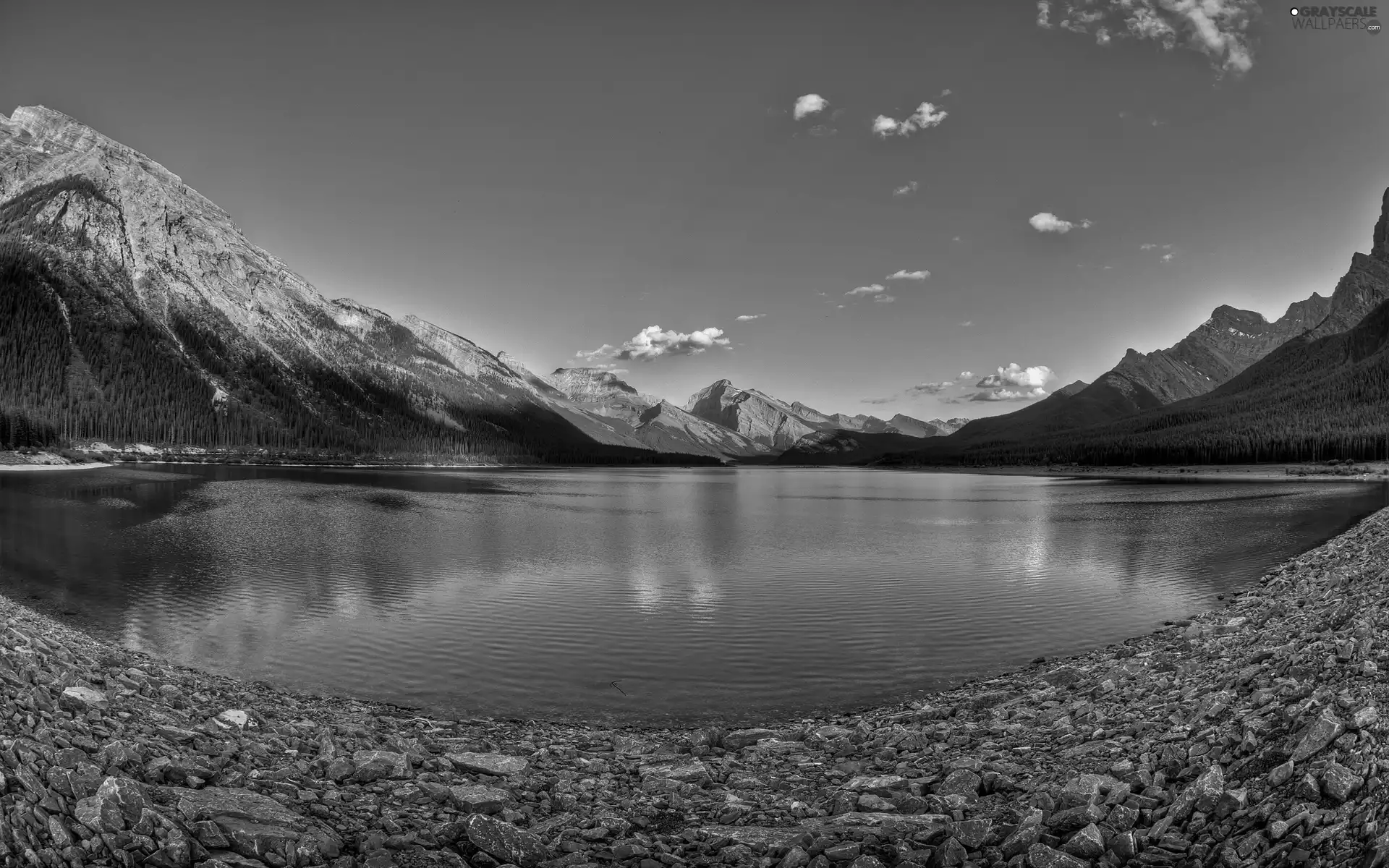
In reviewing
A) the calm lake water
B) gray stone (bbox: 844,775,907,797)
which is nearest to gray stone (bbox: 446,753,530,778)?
the calm lake water

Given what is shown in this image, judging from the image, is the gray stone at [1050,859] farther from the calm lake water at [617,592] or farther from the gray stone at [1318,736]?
the calm lake water at [617,592]

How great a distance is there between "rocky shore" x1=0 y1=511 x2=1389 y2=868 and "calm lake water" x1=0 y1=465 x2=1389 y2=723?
4.02 meters

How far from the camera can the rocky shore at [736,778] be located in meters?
7.52

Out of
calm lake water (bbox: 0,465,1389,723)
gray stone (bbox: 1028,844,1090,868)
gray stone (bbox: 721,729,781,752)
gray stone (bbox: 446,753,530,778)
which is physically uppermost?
gray stone (bbox: 1028,844,1090,868)

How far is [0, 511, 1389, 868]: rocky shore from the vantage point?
7523mm

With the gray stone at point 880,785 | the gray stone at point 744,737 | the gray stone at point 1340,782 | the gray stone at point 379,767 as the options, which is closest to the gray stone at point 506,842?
the gray stone at point 379,767

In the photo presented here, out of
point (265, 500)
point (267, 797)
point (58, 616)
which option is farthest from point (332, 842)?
point (265, 500)

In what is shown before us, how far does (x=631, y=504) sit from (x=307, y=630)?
68788mm

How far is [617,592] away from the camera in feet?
105

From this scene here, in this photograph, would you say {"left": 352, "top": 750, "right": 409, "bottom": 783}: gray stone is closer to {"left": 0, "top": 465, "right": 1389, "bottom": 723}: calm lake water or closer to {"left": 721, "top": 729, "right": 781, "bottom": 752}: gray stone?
{"left": 0, "top": 465, "right": 1389, "bottom": 723}: calm lake water

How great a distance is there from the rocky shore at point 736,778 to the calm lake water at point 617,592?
402 centimetres

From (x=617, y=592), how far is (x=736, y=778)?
2086 cm

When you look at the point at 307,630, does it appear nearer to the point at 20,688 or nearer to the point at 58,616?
the point at 58,616

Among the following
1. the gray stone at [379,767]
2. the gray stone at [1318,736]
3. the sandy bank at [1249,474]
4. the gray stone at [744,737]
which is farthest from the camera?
the sandy bank at [1249,474]
